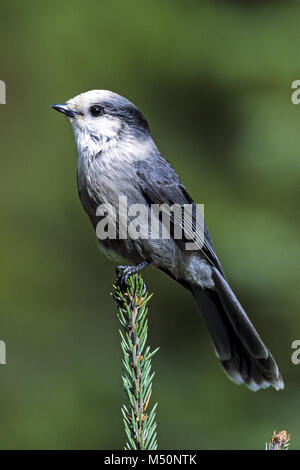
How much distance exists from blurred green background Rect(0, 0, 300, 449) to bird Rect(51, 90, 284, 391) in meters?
0.66

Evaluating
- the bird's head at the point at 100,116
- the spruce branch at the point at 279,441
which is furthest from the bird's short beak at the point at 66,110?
the spruce branch at the point at 279,441

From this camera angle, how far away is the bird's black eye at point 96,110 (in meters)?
3.50

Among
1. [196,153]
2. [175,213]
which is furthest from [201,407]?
[196,153]

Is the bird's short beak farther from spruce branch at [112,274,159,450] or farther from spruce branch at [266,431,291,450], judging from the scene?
spruce branch at [266,431,291,450]

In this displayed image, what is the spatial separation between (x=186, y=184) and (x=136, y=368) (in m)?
2.75

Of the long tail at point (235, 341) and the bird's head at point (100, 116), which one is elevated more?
the bird's head at point (100, 116)

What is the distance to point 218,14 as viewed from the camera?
17.0 ft

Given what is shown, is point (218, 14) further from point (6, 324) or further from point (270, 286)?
point (6, 324)

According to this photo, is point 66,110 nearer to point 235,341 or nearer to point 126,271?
point 126,271

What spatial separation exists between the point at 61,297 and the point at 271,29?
2.80 meters

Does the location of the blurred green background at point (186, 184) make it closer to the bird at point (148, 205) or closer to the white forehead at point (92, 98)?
the bird at point (148, 205)

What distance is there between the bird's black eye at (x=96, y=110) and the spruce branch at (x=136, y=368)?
1100 millimetres

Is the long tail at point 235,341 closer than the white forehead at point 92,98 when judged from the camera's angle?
Yes

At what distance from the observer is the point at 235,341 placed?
349cm
